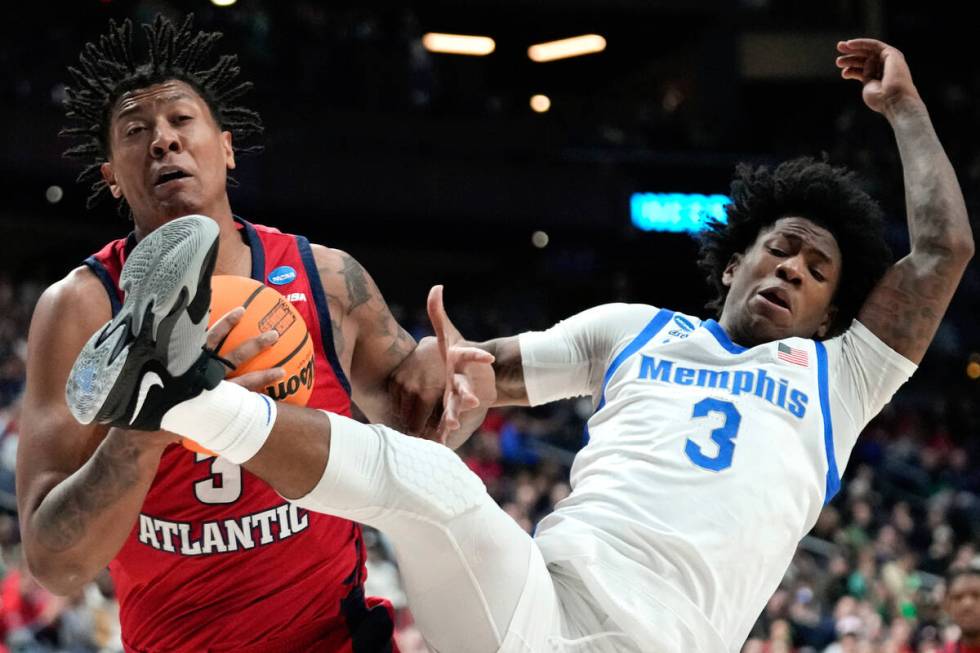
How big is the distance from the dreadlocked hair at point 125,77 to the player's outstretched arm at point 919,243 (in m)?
2.12

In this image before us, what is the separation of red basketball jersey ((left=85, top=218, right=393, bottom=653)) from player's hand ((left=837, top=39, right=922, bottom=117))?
7.30 ft

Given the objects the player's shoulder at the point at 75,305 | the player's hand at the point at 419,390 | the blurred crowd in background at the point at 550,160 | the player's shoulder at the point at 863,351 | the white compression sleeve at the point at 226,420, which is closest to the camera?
the white compression sleeve at the point at 226,420

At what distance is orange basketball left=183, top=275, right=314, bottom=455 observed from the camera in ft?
10.4

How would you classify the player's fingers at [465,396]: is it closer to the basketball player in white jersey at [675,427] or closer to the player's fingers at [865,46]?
the basketball player in white jersey at [675,427]

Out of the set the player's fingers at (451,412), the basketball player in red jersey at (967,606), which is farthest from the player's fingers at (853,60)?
the basketball player in red jersey at (967,606)

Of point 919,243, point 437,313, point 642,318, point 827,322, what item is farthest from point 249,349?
point 919,243

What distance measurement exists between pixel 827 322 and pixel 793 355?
17.3 inches

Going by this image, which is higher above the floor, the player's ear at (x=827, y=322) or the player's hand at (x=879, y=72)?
the player's hand at (x=879, y=72)

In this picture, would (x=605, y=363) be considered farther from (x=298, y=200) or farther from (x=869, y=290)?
(x=298, y=200)

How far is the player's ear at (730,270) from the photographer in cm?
461

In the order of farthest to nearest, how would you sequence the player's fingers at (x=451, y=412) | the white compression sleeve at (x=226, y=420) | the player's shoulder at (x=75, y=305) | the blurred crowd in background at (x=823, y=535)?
the blurred crowd in background at (x=823, y=535), the player's fingers at (x=451, y=412), the player's shoulder at (x=75, y=305), the white compression sleeve at (x=226, y=420)

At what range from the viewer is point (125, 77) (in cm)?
391

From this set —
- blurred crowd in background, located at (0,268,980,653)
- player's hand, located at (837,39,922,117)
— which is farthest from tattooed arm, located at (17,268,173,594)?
blurred crowd in background, located at (0,268,980,653)

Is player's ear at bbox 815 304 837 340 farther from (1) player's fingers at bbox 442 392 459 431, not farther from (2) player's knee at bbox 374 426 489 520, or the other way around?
(2) player's knee at bbox 374 426 489 520
